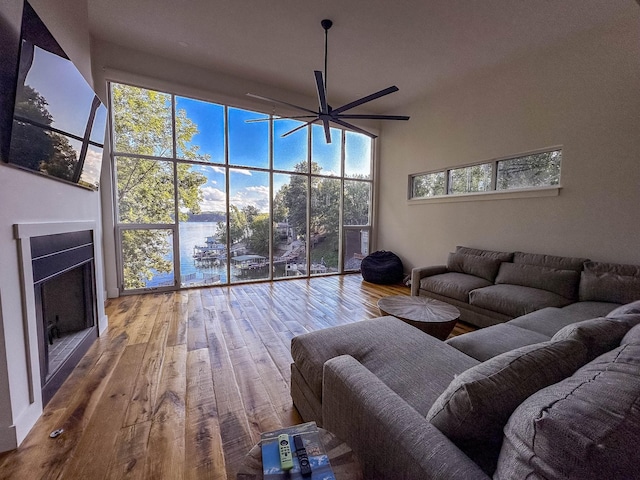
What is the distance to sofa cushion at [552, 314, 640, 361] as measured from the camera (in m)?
1.08

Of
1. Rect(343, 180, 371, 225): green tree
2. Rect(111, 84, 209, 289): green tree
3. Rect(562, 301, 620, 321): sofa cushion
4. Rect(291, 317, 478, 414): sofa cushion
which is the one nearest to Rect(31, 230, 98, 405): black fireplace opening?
Rect(111, 84, 209, 289): green tree

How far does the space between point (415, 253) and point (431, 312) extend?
298 cm

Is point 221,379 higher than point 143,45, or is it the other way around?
point 143,45

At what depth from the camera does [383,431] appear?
89cm

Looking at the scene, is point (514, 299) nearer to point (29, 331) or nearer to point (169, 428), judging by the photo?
point (169, 428)

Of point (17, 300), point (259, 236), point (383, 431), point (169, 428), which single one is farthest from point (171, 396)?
point (259, 236)

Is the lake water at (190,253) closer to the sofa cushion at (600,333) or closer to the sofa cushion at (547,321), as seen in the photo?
the sofa cushion at (547,321)

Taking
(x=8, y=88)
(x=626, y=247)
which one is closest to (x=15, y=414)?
(x=8, y=88)

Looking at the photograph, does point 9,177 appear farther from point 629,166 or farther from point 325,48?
point 629,166

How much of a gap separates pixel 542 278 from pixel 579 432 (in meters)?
3.13

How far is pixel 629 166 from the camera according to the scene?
2.78m

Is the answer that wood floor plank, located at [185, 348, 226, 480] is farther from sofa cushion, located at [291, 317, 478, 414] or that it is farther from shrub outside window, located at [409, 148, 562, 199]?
shrub outside window, located at [409, 148, 562, 199]

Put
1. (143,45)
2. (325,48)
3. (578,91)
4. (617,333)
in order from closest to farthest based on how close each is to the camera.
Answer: (617,333), (578,91), (325,48), (143,45)

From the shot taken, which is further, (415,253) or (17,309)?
(415,253)
